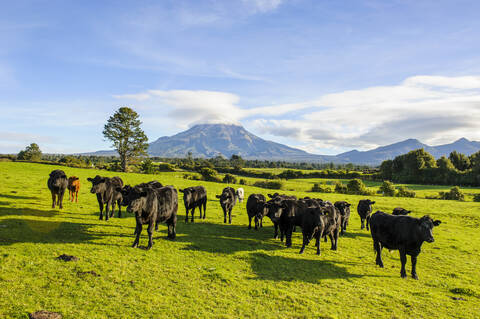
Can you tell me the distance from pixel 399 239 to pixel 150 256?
10.7 metres

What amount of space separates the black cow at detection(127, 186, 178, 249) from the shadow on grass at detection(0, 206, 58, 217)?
7165 mm

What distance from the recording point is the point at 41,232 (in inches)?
450

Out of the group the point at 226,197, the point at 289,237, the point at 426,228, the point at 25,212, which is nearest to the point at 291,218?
the point at 289,237

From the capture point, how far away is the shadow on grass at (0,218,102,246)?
34.2 ft

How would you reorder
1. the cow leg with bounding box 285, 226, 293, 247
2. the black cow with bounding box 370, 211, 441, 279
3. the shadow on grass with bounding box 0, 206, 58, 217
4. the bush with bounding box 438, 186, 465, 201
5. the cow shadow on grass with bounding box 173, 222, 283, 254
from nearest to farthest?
1. the black cow with bounding box 370, 211, 441, 279
2. the cow shadow on grass with bounding box 173, 222, 283, 254
3. the cow leg with bounding box 285, 226, 293, 247
4. the shadow on grass with bounding box 0, 206, 58, 217
5. the bush with bounding box 438, 186, 465, 201

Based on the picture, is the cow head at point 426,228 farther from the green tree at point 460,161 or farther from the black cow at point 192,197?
the green tree at point 460,161

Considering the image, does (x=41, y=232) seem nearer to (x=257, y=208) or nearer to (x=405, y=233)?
(x=257, y=208)

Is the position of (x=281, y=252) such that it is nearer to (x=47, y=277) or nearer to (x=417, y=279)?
(x=417, y=279)

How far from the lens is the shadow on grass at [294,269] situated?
9.68 metres

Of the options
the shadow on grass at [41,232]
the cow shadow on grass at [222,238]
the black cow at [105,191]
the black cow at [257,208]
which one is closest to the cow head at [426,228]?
the cow shadow on grass at [222,238]

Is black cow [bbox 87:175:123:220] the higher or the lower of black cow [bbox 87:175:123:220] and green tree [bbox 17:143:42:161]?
the lower

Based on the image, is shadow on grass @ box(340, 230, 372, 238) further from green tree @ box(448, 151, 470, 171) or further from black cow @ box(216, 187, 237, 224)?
green tree @ box(448, 151, 470, 171)

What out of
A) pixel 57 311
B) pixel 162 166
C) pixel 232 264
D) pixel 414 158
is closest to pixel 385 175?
pixel 414 158

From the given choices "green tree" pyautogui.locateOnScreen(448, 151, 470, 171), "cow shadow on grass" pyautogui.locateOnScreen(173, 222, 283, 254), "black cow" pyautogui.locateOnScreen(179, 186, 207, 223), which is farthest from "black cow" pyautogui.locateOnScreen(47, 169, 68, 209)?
"green tree" pyautogui.locateOnScreen(448, 151, 470, 171)
